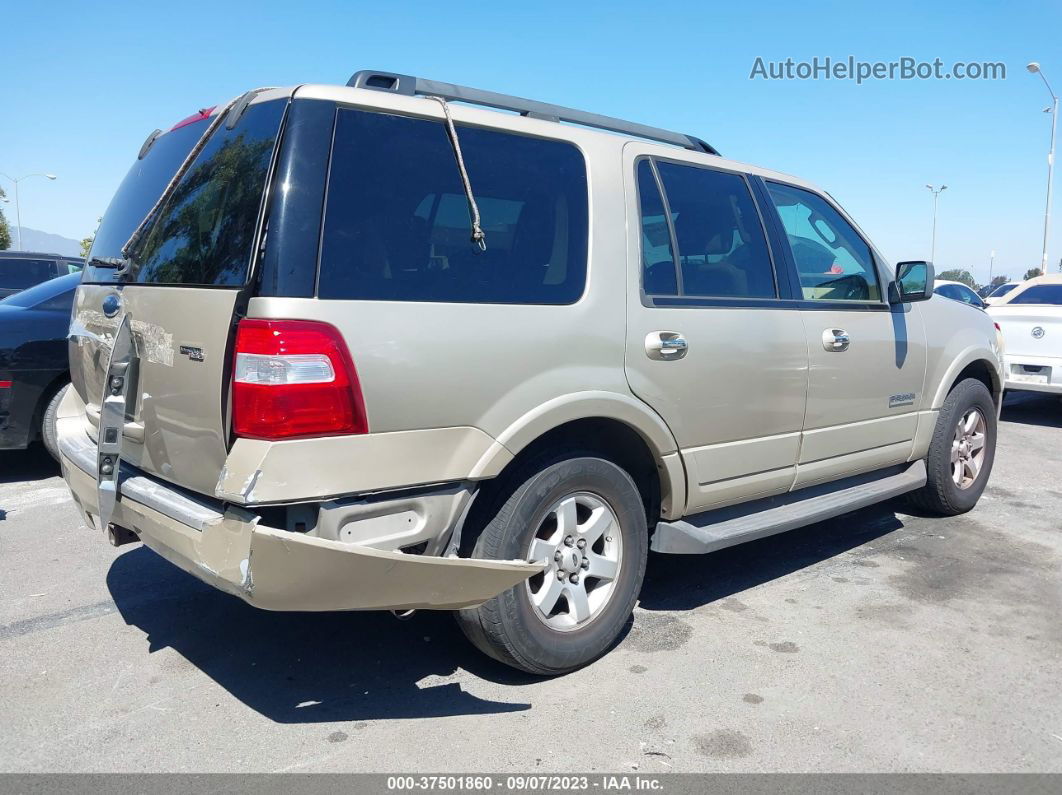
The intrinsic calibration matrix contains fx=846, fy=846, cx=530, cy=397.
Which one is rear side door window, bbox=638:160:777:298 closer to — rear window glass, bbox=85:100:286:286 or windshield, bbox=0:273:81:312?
rear window glass, bbox=85:100:286:286

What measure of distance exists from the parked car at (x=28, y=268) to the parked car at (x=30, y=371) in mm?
4954

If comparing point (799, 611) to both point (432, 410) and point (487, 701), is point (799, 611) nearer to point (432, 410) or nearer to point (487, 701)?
point (487, 701)

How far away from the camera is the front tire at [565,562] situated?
3.07 metres

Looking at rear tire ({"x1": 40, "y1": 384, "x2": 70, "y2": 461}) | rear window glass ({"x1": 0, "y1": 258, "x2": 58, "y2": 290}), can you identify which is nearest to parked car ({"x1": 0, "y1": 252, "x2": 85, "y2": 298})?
rear window glass ({"x1": 0, "y1": 258, "x2": 58, "y2": 290})

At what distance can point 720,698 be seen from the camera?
3215 millimetres

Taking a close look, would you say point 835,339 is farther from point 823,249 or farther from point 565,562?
point 565,562

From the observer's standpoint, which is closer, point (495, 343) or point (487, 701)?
point (495, 343)

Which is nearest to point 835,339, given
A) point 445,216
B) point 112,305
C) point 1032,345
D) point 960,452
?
point 960,452

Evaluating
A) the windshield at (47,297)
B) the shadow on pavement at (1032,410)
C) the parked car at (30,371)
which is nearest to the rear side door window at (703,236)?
the parked car at (30,371)

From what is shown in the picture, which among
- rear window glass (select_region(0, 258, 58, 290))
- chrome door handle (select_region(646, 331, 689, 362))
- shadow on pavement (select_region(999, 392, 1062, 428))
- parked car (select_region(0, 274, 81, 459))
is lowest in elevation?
shadow on pavement (select_region(999, 392, 1062, 428))

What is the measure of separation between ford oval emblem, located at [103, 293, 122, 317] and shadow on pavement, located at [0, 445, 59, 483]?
400 cm

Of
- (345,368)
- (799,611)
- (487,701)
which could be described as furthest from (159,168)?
(799,611)

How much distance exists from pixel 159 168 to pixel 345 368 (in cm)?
155

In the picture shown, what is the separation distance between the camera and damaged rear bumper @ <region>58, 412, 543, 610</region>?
2.50m
